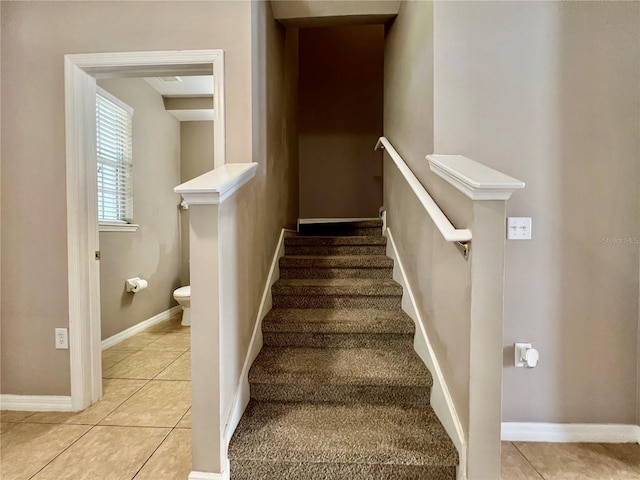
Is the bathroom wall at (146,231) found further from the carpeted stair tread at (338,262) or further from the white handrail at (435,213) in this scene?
the white handrail at (435,213)

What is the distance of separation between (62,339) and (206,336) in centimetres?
126

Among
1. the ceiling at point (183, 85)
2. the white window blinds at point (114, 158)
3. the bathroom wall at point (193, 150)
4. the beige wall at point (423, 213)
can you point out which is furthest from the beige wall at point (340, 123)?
the white window blinds at point (114, 158)

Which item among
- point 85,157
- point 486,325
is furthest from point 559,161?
point 85,157

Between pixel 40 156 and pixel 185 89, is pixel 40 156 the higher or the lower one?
the lower one

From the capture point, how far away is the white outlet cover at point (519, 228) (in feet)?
5.07

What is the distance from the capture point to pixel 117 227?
2.77 metres

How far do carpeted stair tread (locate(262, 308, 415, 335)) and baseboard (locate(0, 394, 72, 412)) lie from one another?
1258mm

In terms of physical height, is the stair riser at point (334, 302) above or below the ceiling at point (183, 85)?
below

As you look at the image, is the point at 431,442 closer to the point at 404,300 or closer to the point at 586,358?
the point at 404,300

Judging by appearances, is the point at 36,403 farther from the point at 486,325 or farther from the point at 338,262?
the point at 486,325

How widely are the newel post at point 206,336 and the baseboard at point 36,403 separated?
118cm

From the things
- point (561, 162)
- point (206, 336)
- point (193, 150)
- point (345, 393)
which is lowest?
point (345, 393)

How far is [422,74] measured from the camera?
65.4 inches

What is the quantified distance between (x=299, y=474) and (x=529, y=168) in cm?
173
